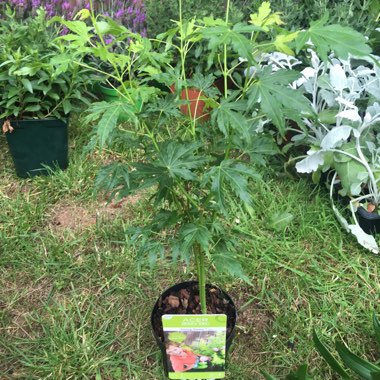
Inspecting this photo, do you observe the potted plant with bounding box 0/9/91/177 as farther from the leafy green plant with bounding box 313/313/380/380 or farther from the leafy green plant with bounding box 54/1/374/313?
the leafy green plant with bounding box 313/313/380/380

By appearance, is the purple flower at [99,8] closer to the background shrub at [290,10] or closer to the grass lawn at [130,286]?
the background shrub at [290,10]

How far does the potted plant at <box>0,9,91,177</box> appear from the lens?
102 inches

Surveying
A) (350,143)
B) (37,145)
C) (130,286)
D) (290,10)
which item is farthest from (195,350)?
(290,10)

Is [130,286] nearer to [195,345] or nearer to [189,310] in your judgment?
[189,310]

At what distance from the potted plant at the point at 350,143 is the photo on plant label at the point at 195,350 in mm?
1079

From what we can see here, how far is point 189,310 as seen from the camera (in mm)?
1895

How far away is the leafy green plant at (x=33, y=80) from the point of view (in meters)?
2.57

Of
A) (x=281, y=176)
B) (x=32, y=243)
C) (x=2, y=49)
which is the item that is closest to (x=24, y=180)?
(x=32, y=243)

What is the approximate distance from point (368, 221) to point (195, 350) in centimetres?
126

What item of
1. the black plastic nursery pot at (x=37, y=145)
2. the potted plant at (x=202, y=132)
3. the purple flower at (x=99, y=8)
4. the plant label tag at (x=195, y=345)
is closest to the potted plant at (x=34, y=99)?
the black plastic nursery pot at (x=37, y=145)

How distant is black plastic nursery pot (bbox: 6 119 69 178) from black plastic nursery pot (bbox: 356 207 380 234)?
1688 millimetres

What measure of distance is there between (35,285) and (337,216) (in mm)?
1534

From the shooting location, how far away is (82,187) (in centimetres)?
282

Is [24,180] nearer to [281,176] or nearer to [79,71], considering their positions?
[79,71]
